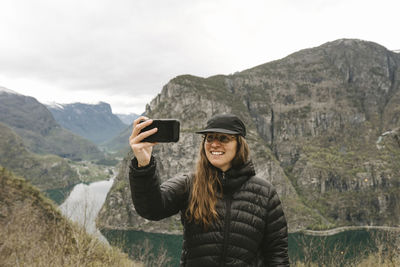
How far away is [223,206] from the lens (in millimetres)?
2361

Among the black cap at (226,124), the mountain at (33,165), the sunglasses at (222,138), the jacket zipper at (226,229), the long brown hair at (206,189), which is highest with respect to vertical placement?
the black cap at (226,124)

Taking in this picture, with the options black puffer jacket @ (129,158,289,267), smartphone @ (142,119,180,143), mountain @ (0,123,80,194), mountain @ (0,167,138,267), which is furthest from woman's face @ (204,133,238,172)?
mountain @ (0,123,80,194)

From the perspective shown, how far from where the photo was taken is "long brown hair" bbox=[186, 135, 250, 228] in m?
2.26

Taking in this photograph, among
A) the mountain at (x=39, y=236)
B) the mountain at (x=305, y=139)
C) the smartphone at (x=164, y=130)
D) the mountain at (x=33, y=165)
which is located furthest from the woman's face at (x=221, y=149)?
the mountain at (x=33, y=165)

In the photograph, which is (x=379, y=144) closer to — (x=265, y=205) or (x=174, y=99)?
(x=174, y=99)

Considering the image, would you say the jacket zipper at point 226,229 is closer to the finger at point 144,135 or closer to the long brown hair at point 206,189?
the long brown hair at point 206,189

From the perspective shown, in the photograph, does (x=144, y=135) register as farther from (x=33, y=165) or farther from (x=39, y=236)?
(x=33, y=165)

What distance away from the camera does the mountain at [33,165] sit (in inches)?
6580

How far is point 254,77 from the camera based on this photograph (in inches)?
7638

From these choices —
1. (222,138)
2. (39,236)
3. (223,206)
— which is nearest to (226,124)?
(222,138)

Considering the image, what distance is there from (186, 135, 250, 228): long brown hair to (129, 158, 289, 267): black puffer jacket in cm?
7

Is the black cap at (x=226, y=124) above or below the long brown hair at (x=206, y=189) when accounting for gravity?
above

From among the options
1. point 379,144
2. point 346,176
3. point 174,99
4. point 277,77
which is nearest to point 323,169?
point 346,176

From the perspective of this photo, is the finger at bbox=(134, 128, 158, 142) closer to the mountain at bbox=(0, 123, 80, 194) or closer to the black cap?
the black cap
